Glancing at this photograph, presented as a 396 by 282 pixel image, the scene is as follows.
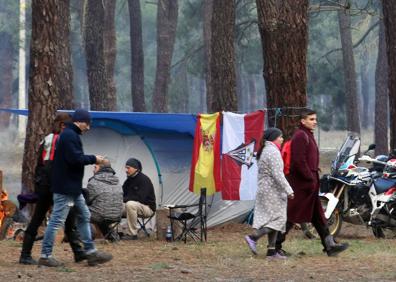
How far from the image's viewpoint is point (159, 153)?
61.7 feet

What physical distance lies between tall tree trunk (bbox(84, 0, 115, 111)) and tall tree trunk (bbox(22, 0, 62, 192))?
1178 cm

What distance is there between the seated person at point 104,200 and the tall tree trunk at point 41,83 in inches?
74.0

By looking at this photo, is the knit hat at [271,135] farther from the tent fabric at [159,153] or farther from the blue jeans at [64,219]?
the tent fabric at [159,153]

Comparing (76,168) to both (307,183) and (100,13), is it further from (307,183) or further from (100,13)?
(100,13)

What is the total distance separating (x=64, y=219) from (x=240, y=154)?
528 cm

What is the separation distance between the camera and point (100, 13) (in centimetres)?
3055

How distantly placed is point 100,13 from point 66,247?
16.3 metres

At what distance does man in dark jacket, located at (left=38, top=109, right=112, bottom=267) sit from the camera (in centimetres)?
1166

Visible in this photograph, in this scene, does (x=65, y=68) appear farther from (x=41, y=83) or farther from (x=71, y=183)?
(x=71, y=183)

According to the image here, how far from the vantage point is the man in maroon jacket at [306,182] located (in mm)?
13133

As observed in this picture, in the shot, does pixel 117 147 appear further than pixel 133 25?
No

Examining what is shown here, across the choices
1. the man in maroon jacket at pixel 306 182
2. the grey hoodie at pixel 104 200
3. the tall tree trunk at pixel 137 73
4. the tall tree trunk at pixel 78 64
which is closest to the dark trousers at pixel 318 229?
the man in maroon jacket at pixel 306 182

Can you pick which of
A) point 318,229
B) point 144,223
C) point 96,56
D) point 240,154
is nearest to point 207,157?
point 240,154

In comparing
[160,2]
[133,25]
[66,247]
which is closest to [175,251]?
[66,247]
